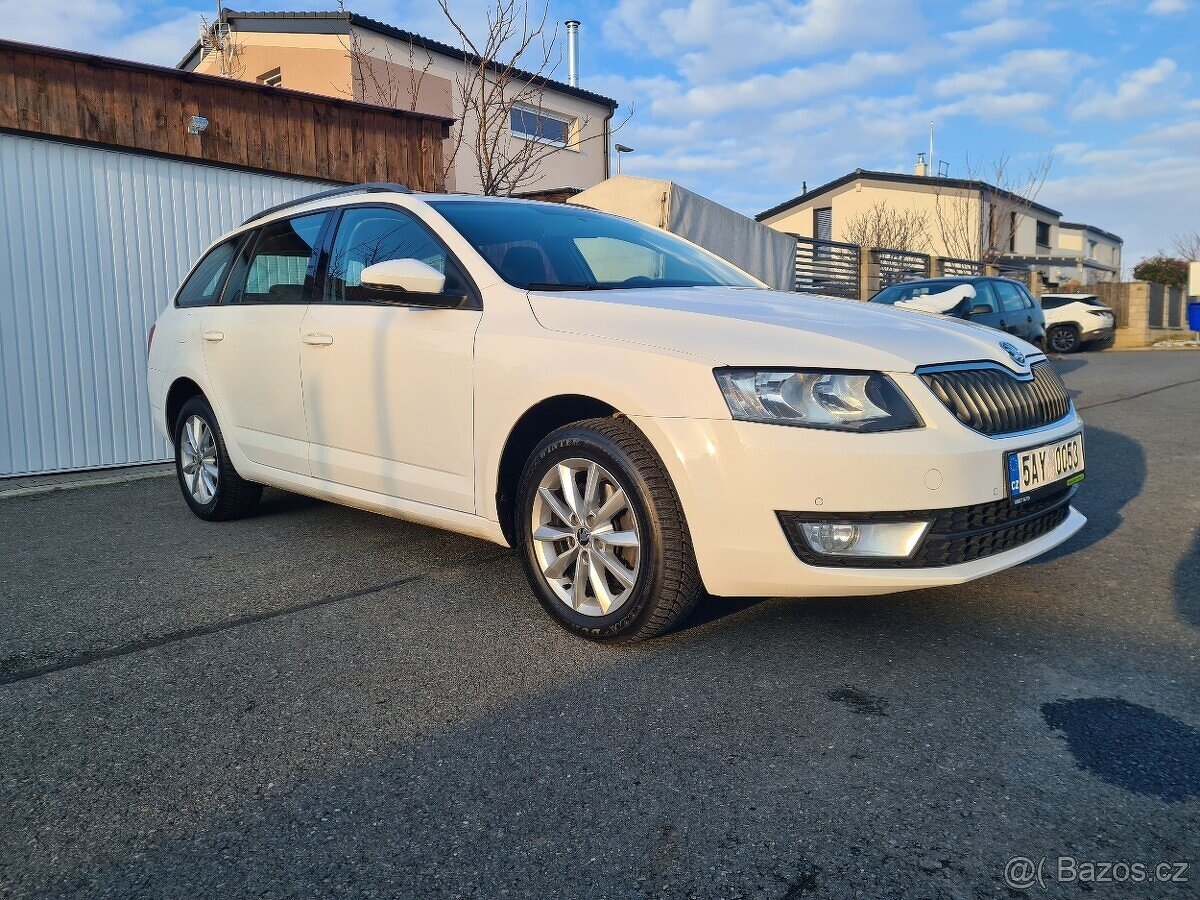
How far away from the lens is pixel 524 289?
3.53m

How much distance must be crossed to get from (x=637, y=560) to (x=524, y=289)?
45.7 inches

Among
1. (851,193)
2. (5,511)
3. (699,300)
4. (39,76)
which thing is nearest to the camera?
(699,300)

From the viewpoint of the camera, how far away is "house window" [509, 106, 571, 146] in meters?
19.8

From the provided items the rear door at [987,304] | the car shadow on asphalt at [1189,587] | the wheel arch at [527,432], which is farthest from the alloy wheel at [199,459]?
the rear door at [987,304]

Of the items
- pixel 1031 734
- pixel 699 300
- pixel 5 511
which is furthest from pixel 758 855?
pixel 5 511

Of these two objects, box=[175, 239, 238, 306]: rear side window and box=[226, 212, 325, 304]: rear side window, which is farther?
box=[175, 239, 238, 306]: rear side window

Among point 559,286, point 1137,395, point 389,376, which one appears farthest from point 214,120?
point 1137,395

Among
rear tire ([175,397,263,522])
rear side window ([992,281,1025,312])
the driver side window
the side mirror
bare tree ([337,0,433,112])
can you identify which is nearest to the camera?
the side mirror

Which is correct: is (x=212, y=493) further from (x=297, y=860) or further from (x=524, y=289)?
(x=297, y=860)

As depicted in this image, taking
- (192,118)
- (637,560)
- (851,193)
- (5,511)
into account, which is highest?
(851,193)

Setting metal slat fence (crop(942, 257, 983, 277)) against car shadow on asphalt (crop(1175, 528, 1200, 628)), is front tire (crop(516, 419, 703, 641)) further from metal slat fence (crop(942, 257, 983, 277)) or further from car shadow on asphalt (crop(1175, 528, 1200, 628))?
metal slat fence (crop(942, 257, 983, 277))

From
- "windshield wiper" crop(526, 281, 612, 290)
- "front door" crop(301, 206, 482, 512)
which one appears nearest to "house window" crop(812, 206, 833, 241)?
"front door" crop(301, 206, 482, 512)

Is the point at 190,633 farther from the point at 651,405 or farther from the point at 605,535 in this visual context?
the point at 651,405

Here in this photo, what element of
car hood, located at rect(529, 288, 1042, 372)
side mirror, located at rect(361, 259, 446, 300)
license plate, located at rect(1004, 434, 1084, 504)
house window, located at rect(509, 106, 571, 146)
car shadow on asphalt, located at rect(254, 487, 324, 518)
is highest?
house window, located at rect(509, 106, 571, 146)
